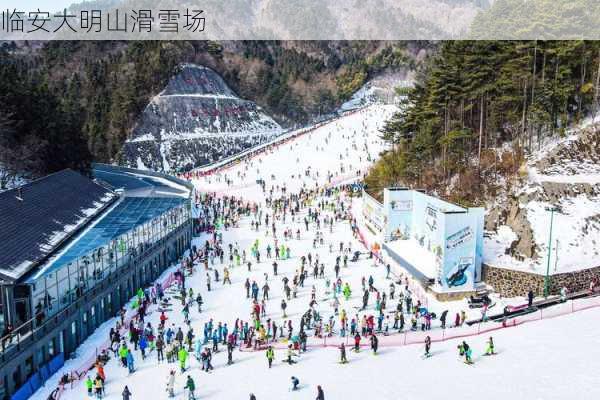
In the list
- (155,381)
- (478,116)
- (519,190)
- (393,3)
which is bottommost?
(155,381)

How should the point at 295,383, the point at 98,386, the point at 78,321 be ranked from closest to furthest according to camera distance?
the point at 98,386 < the point at 295,383 < the point at 78,321

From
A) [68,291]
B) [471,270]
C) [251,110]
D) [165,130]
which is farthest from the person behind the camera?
[251,110]

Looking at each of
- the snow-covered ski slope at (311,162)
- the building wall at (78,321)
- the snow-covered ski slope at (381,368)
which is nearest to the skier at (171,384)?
the snow-covered ski slope at (381,368)

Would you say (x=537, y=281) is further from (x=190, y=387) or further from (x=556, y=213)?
(x=190, y=387)

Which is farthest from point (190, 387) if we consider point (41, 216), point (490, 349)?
point (41, 216)

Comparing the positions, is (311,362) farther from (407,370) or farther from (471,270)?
(471,270)

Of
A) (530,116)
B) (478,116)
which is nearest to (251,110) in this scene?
(478,116)

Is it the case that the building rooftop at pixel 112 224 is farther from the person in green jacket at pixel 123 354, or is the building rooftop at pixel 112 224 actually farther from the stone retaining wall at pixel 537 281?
the stone retaining wall at pixel 537 281
